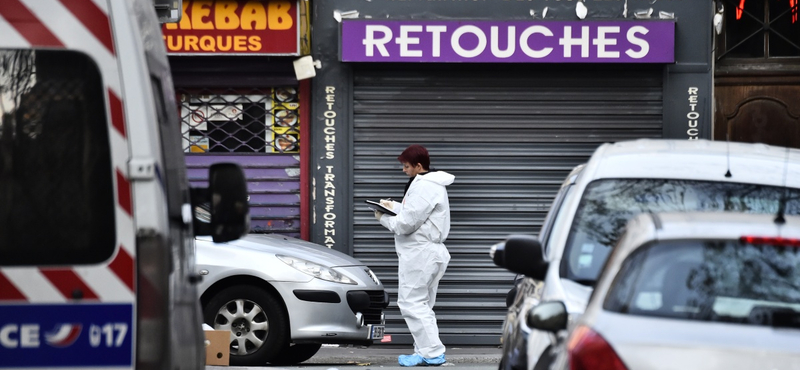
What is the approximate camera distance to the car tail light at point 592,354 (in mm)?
3705

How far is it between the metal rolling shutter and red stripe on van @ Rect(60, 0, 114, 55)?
9521 mm

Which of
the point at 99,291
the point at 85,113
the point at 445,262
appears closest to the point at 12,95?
the point at 85,113

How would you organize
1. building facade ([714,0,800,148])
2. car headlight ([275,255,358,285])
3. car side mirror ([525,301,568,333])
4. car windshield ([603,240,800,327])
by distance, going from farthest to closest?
building facade ([714,0,800,148]), car headlight ([275,255,358,285]), car side mirror ([525,301,568,333]), car windshield ([603,240,800,327])

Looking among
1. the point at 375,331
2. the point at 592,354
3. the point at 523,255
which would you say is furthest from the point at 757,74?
the point at 592,354

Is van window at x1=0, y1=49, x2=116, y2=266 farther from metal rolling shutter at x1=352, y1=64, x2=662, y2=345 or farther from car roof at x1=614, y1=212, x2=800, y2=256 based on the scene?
metal rolling shutter at x1=352, y1=64, x2=662, y2=345

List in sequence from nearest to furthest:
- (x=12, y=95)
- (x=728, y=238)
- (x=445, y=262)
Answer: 1. (x=12, y=95)
2. (x=728, y=238)
3. (x=445, y=262)

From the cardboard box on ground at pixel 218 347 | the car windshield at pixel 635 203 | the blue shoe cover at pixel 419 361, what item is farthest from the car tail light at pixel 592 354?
the blue shoe cover at pixel 419 361

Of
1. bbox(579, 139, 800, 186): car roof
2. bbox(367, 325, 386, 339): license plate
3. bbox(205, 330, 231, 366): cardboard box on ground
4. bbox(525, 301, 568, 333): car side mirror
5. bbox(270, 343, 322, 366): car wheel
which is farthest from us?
bbox(270, 343, 322, 366): car wheel

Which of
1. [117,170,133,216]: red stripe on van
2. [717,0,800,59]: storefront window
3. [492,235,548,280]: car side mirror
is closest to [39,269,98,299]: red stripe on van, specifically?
[117,170,133,216]: red stripe on van

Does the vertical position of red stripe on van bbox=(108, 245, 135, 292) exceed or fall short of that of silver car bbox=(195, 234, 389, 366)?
it exceeds it

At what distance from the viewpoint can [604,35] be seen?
42.9ft

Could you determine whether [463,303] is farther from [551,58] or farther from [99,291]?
[99,291]

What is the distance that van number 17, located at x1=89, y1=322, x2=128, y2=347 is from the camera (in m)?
3.84

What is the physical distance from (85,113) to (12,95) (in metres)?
0.22
